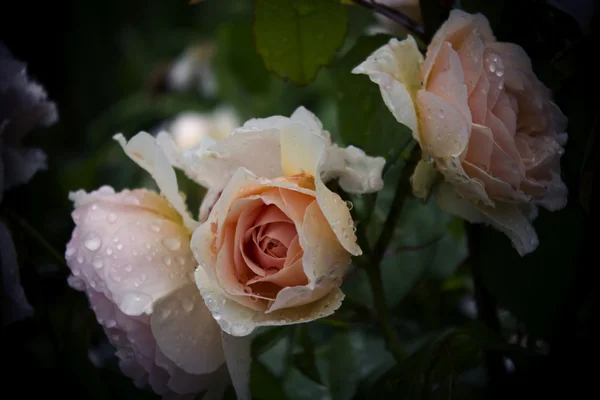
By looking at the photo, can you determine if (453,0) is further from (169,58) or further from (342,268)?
(169,58)

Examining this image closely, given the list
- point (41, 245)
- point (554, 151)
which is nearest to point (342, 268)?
point (554, 151)

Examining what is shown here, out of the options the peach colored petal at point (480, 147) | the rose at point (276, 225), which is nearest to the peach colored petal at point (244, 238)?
the rose at point (276, 225)

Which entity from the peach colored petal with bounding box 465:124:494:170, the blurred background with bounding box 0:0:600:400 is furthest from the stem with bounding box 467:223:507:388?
the peach colored petal with bounding box 465:124:494:170

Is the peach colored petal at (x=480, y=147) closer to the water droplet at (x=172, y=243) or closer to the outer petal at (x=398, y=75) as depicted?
the outer petal at (x=398, y=75)

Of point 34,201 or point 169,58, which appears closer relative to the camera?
point 34,201

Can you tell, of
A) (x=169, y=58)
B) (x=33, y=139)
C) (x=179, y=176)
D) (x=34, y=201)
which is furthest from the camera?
(x=169, y=58)

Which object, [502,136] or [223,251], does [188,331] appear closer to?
[223,251]

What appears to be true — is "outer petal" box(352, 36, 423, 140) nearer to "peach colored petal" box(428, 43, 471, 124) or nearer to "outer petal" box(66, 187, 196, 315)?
"peach colored petal" box(428, 43, 471, 124)

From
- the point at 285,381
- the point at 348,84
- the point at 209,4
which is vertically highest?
the point at 348,84
